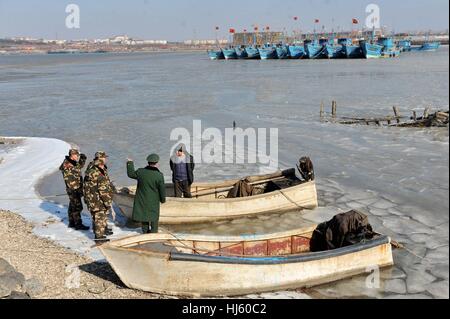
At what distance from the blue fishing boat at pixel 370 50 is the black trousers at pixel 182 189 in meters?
99.4

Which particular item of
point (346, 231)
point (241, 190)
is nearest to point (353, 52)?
point (241, 190)

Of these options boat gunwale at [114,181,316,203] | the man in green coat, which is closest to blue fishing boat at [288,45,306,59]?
boat gunwale at [114,181,316,203]

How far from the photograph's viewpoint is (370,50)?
104 meters

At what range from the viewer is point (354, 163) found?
16.2 m

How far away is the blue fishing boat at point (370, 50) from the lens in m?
103

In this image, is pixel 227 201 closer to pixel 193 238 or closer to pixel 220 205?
pixel 220 205

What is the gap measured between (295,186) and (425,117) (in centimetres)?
1437

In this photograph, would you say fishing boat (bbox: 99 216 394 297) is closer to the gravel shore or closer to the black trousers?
the gravel shore

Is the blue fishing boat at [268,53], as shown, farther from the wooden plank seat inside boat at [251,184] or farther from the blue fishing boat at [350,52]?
the wooden plank seat inside boat at [251,184]

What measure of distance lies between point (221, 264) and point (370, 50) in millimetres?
105080

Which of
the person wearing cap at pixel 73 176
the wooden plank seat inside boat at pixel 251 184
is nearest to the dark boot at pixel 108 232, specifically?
the person wearing cap at pixel 73 176

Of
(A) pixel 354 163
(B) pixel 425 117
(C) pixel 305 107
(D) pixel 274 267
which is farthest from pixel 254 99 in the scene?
(D) pixel 274 267

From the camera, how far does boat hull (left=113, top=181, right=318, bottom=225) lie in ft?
34.8
